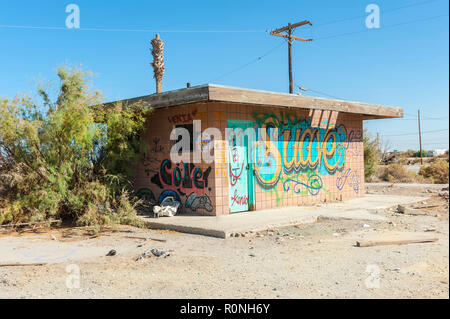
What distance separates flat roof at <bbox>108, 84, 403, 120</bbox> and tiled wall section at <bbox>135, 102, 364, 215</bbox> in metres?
0.63

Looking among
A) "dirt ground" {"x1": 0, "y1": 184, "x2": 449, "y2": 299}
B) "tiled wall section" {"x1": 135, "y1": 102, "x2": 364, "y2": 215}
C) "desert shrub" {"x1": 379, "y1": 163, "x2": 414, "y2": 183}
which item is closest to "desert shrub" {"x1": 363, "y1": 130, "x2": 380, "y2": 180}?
"desert shrub" {"x1": 379, "y1": 163, "x2": 414, "y2": 183}

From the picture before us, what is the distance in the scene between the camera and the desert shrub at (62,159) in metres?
9.12

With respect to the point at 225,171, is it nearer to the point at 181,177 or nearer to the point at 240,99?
the point at 181,177

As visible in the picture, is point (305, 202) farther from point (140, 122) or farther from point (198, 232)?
point (140, 122)

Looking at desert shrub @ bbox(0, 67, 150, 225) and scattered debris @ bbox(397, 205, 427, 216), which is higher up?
desert shrub @ bbox(0, 67, 150, 225)

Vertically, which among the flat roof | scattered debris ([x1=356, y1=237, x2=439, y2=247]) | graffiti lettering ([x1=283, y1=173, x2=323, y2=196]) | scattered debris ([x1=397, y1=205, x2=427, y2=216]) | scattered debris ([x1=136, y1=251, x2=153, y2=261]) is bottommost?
scattered debris ([x1=136, y1=251, x2=153, y2=261])

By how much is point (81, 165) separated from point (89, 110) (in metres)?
1.39

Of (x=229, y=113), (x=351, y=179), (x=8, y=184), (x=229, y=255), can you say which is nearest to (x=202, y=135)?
(x=229, y=113)

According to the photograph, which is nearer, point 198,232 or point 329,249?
point 329,249

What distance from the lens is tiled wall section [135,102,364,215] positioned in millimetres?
9781

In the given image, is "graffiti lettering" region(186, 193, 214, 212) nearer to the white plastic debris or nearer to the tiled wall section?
the tiled wall section

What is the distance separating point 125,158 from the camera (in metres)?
10.7

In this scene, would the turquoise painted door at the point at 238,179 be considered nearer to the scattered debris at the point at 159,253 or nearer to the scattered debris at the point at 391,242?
the scattered debris at the point at 159,253

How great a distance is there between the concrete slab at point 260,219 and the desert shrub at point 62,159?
1.19m
